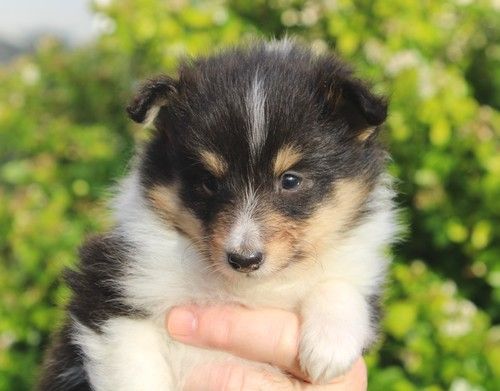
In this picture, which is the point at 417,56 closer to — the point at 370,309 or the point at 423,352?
the point at 423,352

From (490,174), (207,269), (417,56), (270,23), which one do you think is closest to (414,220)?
(490,174)

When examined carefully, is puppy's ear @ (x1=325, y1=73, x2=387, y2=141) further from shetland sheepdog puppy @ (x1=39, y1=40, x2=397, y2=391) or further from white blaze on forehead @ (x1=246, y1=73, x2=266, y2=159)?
white blaze on forehead @ (x1=246, y1=73, x2=266, y2=159)

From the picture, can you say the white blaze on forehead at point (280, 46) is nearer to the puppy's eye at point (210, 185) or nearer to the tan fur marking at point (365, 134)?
the tan fur marking at point (365, 134)

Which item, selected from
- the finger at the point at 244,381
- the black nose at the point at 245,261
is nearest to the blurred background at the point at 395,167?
the finger at the point at 244,381

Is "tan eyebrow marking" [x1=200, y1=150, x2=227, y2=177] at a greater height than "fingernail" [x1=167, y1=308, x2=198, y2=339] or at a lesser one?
greater

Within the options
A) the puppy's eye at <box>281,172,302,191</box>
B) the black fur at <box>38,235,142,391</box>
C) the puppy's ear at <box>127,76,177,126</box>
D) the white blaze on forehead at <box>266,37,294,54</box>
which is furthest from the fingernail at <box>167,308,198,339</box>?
the white blaze on forehead at <box>266,37,294,54</box>
